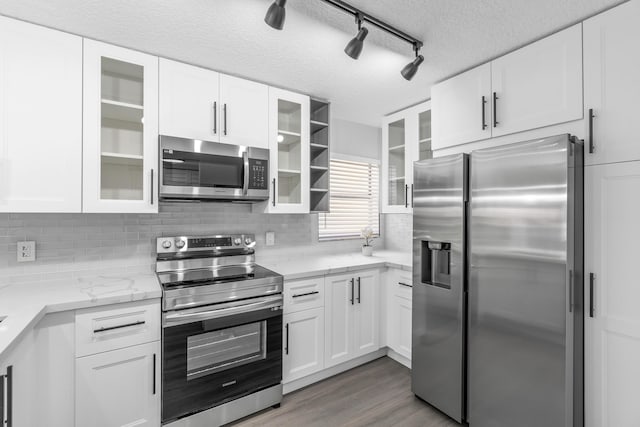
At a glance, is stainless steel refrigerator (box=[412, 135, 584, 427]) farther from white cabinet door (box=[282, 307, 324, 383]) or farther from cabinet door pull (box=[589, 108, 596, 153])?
white cabinet door (box=[282, 307, 324, 383])

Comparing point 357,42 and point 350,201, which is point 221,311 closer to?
point 357,42

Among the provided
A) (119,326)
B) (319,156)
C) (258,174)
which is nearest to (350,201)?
(319,156)

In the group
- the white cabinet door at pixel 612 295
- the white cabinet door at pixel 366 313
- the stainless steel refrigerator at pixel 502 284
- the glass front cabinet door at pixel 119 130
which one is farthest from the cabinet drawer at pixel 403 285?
the glass front cabinet door at pixel 119 130

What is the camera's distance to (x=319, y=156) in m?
3.08

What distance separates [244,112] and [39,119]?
125cm

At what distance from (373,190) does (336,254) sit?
1.01 m

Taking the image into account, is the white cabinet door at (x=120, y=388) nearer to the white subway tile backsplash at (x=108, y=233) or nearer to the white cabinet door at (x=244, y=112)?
the white subway tile backsplash at (x=108, y=233)

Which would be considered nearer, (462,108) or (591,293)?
(591,293)

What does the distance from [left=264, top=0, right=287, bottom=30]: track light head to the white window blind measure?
2.20 m

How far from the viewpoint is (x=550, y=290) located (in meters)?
1.66

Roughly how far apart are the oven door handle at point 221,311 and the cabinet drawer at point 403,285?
3.73 ft

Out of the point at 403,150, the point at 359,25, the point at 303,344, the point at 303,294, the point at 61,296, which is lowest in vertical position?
the point at 303,344

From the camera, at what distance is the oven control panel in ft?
7.91

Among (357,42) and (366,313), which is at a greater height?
(357,42)
